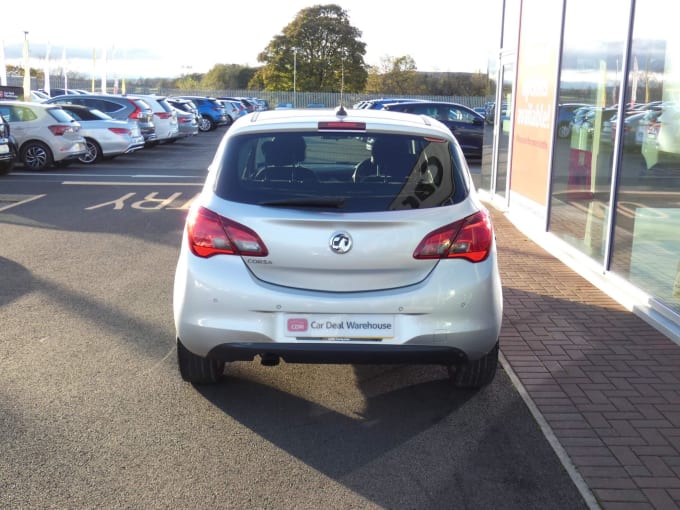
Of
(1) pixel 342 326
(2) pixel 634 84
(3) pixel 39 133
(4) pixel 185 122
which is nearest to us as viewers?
(1) pixel 342 326

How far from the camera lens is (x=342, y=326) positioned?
422cm

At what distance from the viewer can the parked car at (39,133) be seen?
1836cm

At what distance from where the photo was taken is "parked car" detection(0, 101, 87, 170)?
1836 centimetres

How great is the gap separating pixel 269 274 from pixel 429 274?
848 mm

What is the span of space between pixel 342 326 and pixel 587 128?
206 inches

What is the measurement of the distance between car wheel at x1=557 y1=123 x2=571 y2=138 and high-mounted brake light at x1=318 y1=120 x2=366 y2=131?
16.8 ft

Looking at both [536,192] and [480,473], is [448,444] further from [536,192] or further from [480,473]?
[536,192]

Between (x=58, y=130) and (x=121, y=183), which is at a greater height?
(x=58, y=130)

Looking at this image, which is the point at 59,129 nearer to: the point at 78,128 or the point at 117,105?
the point at 78,128

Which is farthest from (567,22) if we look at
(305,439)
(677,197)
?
(305,439)

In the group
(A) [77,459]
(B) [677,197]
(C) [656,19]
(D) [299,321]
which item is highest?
(C) [656,19]

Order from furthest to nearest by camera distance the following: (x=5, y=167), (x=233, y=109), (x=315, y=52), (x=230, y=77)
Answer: (x=230, y=77)
(x=315, y=52)
(x=233, y=109)
(x=5, y=167)

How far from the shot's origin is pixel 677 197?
6.30m

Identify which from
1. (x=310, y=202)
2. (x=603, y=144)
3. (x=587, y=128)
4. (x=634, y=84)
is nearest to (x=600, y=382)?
(x=310, y=202)
